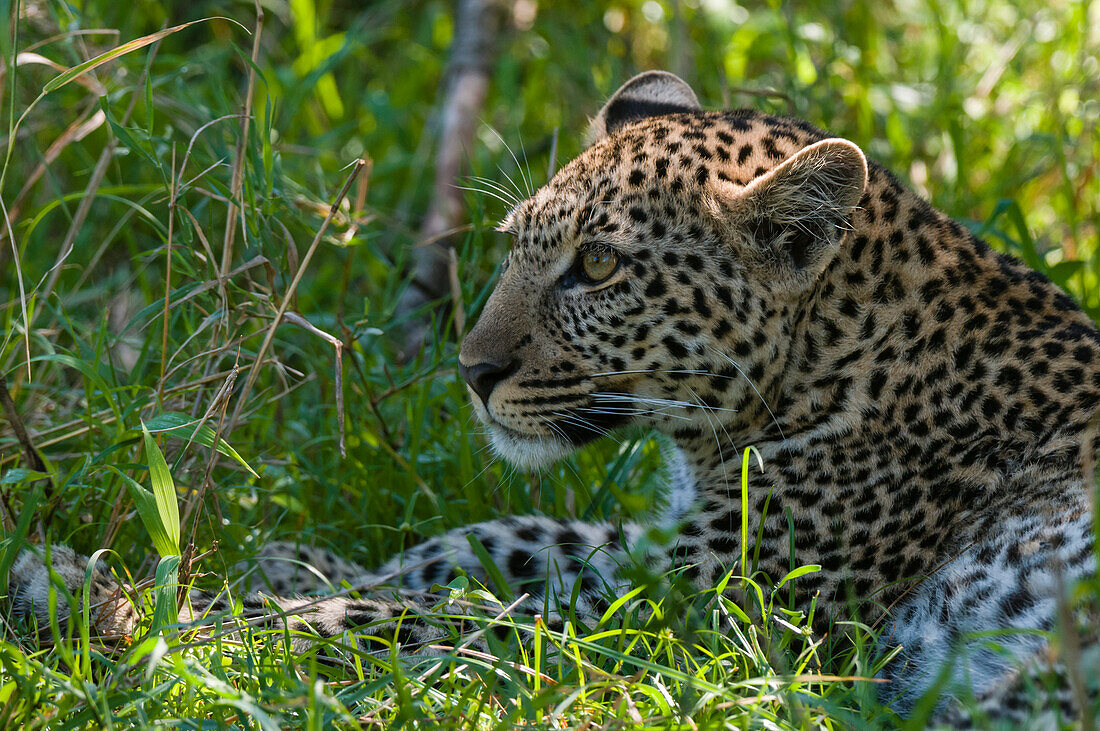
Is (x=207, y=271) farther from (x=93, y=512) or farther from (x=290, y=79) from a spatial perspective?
(x=290, y=79)

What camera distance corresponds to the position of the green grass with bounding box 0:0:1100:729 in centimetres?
309

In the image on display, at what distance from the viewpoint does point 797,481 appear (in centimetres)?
385

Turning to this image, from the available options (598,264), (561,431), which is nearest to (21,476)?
(561,431)

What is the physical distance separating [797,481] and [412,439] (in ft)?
6.46

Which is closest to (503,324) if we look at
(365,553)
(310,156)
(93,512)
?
(365,553)

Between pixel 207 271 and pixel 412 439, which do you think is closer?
pixel 207 271

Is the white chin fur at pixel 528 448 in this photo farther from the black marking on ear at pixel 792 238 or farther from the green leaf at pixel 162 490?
the green leaf at pixel 162 490

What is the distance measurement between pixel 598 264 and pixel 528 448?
0.80 meters

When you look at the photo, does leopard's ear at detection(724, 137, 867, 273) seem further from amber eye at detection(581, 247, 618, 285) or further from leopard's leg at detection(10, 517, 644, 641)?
leopard's leg at detection(10, 517, 644, 641)

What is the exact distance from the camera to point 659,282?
3951 millimetres

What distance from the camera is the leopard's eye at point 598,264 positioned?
13.3ft

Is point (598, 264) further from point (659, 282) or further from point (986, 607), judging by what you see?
point (986, 607)

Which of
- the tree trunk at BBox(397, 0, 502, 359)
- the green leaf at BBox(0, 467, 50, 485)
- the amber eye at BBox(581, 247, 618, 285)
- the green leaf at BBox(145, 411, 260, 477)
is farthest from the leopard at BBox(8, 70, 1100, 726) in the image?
the tree trunk at BBox(397, 0, 502, 359)

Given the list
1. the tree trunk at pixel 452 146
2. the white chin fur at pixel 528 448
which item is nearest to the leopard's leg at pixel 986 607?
the white chin fur at pixel 528 448
